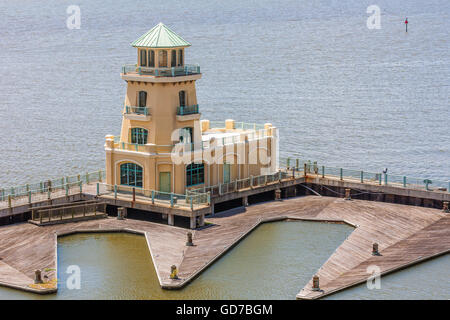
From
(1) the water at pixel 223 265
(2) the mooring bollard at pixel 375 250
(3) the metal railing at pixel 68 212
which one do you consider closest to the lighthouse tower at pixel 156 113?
(3) the metal railing at pixel 68 212

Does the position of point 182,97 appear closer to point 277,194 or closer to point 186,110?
point 186,110

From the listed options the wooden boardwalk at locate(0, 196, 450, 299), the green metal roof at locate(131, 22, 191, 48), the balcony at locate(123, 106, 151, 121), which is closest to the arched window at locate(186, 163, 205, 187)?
the wooden boardwalk at locate(0, 196, 450, 299)

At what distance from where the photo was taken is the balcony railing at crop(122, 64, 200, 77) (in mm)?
61719

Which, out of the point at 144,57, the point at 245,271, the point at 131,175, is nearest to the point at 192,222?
the point at 131,175

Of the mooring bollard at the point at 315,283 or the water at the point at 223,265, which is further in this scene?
the water at the point at 223,265

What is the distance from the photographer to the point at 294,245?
5794cm

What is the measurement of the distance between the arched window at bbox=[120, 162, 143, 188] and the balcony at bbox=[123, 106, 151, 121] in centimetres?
318

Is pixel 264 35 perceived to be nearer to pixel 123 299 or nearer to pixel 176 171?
pixel 176 171

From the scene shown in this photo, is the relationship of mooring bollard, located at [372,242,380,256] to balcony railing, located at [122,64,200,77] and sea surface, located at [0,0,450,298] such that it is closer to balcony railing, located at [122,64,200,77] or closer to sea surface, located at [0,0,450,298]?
sea surface, located at [0,0,450,298]

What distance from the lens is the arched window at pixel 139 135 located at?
62.7 meters

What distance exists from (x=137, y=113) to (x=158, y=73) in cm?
310

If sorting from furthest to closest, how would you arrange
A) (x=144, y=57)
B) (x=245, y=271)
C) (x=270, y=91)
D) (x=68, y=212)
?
(x=270, y=91) < (x=144, y=57) < (x=68, y=212) < (x=245, y=271)

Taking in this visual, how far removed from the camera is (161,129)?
62.0 meters

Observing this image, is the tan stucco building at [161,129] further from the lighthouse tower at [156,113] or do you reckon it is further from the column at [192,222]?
the column at [192,222]
